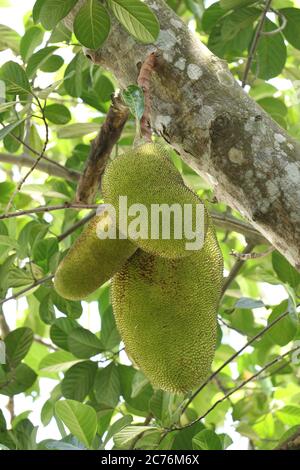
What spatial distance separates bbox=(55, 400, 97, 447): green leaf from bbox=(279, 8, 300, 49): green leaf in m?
1.11

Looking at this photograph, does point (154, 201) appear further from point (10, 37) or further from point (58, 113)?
point (10, 37)

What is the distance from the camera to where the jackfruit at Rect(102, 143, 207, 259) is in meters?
1.15

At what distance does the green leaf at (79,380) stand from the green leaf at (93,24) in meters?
0.86

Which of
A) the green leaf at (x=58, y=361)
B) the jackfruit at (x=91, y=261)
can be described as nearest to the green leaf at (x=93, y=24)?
the jackfruit at (x=91, y=261)

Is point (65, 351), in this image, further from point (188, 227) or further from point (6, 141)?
point (188, 227)

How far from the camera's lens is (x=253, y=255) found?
1498 millimetres

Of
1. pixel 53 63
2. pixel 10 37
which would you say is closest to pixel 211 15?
pixel 53 63

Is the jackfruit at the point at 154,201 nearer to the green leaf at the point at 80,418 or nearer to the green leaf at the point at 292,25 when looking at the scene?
the green leaf at the point at 80,418

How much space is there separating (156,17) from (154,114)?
0.55 feet

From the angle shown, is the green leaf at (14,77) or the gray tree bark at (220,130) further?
the green leaf at (14,77)

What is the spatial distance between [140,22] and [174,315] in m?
0.49

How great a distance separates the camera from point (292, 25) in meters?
2.03

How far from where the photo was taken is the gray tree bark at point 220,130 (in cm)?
112

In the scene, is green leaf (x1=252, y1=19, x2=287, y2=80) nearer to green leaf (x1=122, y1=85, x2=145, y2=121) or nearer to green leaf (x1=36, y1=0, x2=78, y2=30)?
green leaf (x1=36, y1=0, x2=78, y2=30)
